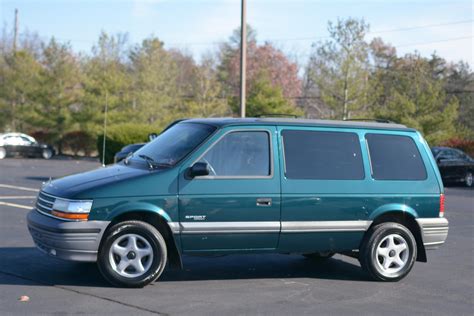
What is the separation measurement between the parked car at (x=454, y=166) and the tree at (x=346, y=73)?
35.9ft

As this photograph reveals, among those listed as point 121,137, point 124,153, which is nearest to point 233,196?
point 124,153

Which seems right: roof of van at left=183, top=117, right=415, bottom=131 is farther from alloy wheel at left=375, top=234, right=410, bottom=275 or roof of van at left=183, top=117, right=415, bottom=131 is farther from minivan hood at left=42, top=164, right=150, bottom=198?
alloy wheel at left=375, top=234, right=410, bottom=275

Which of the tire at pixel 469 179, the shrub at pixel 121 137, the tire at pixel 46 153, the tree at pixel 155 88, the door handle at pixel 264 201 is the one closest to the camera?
the door handle at pixel 264 201

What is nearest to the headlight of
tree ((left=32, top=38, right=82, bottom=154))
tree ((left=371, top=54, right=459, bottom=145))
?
tree ((left=371, top=54, right=459, bottom=145))

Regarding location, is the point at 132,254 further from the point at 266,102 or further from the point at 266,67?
the point at 266,67

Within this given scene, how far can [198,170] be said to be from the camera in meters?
7.78

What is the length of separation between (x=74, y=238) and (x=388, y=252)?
374cm

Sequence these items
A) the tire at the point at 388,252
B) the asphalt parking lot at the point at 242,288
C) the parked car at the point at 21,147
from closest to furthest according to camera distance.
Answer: the asphalt parking lot at the point at 242,288, the tire at the point at 388,252, the parked car at the point at 21,147

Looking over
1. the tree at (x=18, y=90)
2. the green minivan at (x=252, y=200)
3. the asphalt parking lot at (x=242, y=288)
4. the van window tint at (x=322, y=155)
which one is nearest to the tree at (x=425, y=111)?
the tree at (x=18, y=90)

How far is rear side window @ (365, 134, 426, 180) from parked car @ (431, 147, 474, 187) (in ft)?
59.6

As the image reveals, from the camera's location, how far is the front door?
25.7ft

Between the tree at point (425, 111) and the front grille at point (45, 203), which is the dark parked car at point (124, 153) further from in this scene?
the tree at point (425, 111)

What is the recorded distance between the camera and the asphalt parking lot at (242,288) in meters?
7.02

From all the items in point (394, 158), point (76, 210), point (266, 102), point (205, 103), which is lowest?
point (76, 210)
